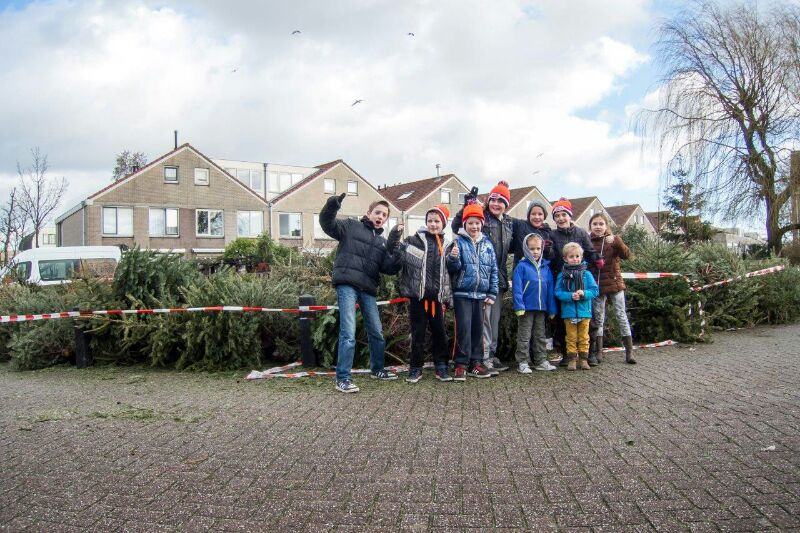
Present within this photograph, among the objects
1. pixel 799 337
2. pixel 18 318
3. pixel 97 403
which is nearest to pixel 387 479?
pixel 97 403

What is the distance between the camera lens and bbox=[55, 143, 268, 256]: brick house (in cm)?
3644

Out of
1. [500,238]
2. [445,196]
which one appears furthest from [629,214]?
[500,238]

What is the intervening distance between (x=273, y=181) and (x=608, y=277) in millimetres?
47949

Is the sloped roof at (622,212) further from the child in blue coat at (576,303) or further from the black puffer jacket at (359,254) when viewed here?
the black puffer jacket at (359,254)

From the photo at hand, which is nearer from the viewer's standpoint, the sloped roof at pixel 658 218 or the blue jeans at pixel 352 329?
the blue jeans at pixel 352 329

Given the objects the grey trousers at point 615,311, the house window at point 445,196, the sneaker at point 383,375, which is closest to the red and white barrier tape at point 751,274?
the grey trousers at point 615,311

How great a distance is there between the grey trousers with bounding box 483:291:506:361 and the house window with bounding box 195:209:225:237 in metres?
35.6

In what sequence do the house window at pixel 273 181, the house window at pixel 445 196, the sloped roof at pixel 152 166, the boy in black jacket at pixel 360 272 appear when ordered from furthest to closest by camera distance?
1. the house window at pixel 273 181
2. the house window at pixel 445 196
3. the sloped roof at pixel 152 166
4. the boy in black jacket at pixel 360 272

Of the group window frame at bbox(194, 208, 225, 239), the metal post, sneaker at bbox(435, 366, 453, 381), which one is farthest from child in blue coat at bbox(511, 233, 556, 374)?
window frame at bbox(194, 208, 225, 239)

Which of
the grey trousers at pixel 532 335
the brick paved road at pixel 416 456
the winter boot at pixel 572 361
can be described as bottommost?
the brick paved road at pixel 416 456

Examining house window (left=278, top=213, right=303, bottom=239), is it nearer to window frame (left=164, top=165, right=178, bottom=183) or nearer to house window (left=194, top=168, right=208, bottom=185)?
house window (left=194, top=168, right=208, bottom=185)

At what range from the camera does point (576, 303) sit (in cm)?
686

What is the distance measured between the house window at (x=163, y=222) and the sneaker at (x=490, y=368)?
35370 mm

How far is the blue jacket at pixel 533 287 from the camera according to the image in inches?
267
